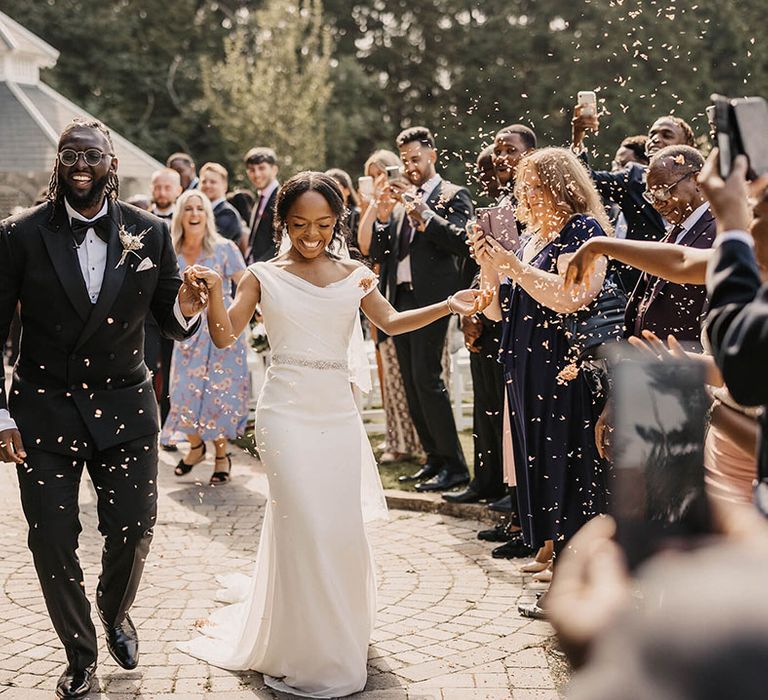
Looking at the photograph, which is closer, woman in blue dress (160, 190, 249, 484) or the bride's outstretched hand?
the bride's outstretched hand

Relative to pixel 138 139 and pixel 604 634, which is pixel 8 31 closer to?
pixel 138 139

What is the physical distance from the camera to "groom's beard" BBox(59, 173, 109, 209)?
4613 millimetres

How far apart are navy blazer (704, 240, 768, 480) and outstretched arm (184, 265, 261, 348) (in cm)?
254

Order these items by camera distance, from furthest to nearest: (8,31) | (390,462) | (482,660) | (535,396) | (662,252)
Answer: (8,31), (390,462), (535,396), (482,660), (662,252)

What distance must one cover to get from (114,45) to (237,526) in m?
32.6

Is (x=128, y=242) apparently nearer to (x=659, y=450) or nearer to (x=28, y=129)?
(x=659, y=450)

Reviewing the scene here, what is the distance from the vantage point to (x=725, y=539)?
1.92 meters

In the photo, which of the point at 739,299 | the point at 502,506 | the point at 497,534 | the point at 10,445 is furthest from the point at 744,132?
the point at 502,506

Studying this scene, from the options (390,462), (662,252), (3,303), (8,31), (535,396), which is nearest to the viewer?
(662,252)

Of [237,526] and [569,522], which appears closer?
[569,522]

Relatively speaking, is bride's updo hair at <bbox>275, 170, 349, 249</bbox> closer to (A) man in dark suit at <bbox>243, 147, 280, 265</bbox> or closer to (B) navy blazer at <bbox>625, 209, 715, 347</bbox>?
(B) navy blazer at <bbox>625, 209, 715, 347</bbox>

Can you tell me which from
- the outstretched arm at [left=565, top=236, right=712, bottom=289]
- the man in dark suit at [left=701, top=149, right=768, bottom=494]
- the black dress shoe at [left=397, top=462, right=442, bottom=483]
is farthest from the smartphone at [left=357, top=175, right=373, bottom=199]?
the man in dark suit at [left=701, top=149, right=768, bottom=494]

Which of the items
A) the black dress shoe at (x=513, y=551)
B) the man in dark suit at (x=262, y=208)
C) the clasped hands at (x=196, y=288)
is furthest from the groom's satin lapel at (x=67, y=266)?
the man in dark suit at (x=262, y=208)

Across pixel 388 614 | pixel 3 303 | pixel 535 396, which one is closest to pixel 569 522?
pixel 535 396
